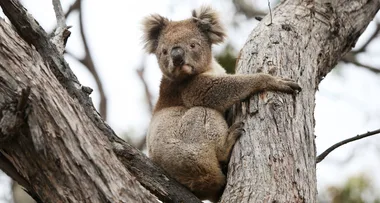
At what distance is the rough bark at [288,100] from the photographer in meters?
3.52

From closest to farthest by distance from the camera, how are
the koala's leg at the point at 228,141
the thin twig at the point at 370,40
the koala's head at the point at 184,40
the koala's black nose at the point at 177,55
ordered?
the koala's leg at the point at 228,141 → the koala's black nose at the point at 177,55 → the koala's head at the point at 184,40 → the thin twig at the point at 370,40

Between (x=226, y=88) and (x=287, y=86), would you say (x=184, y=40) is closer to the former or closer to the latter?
(x=226, y=88)

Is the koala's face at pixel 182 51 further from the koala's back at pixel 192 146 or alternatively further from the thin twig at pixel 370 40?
the thin twig at pixel 370 40

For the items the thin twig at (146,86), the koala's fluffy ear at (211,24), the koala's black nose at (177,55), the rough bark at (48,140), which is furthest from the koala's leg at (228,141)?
the thin twig at (146,86)

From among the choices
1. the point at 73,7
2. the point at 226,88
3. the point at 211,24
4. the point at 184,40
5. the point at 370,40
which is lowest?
the point at 226,88

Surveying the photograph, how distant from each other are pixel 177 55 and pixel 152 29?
2.38 feet

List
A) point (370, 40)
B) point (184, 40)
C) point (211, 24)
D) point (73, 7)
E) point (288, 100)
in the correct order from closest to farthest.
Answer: point (288, 100), point (184, 40), point (211, 24), point (370, 40), point (73, 7)

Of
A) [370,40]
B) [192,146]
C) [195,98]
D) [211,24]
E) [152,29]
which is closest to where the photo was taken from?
[192,146]

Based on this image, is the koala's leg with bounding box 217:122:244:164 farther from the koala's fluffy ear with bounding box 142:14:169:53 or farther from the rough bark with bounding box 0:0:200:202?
the koala's fluffy ear with bounding box 142:14:169:53

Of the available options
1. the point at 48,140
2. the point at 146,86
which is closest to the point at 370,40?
the point at 146,86

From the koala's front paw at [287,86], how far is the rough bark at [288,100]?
0.06 meters

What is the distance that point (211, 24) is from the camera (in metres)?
5.50

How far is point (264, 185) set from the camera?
11.3ft

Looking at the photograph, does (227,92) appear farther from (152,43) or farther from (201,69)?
(152,43)
